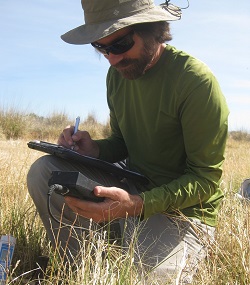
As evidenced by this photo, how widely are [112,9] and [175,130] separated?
77cm

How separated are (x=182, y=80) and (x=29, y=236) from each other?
4.26 feet

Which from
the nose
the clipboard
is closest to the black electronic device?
the clipboard

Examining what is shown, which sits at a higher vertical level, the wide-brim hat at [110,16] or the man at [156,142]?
the wide-brim hat at [110,16]

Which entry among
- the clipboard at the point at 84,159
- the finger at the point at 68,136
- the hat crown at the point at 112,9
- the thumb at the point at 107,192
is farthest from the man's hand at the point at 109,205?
the hat crown at the point at 112,9

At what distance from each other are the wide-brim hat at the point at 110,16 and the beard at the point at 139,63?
0.16 meters

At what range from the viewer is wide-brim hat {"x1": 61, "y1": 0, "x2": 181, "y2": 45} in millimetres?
2650

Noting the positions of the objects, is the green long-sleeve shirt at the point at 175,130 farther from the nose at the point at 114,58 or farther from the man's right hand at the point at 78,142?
the nose at the point at 114,58

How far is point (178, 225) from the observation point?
278cm

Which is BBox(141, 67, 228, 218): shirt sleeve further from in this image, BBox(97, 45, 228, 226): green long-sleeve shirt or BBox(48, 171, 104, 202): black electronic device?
BBox(48, 171, 104, 202): black electronic device

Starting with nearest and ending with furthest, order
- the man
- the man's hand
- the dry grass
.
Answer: the dry grass, the man's hand, the man

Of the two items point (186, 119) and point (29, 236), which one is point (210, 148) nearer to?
point (186, 119)

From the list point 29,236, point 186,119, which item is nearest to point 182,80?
point 186,119

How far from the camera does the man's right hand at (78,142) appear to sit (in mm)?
3043

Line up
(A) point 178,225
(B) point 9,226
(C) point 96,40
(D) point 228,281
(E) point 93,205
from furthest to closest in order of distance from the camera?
(B) point 9,226 → (A) point 178,225 → (C) point 96,40 → (E) point 93,205 → (D) point 228,281
